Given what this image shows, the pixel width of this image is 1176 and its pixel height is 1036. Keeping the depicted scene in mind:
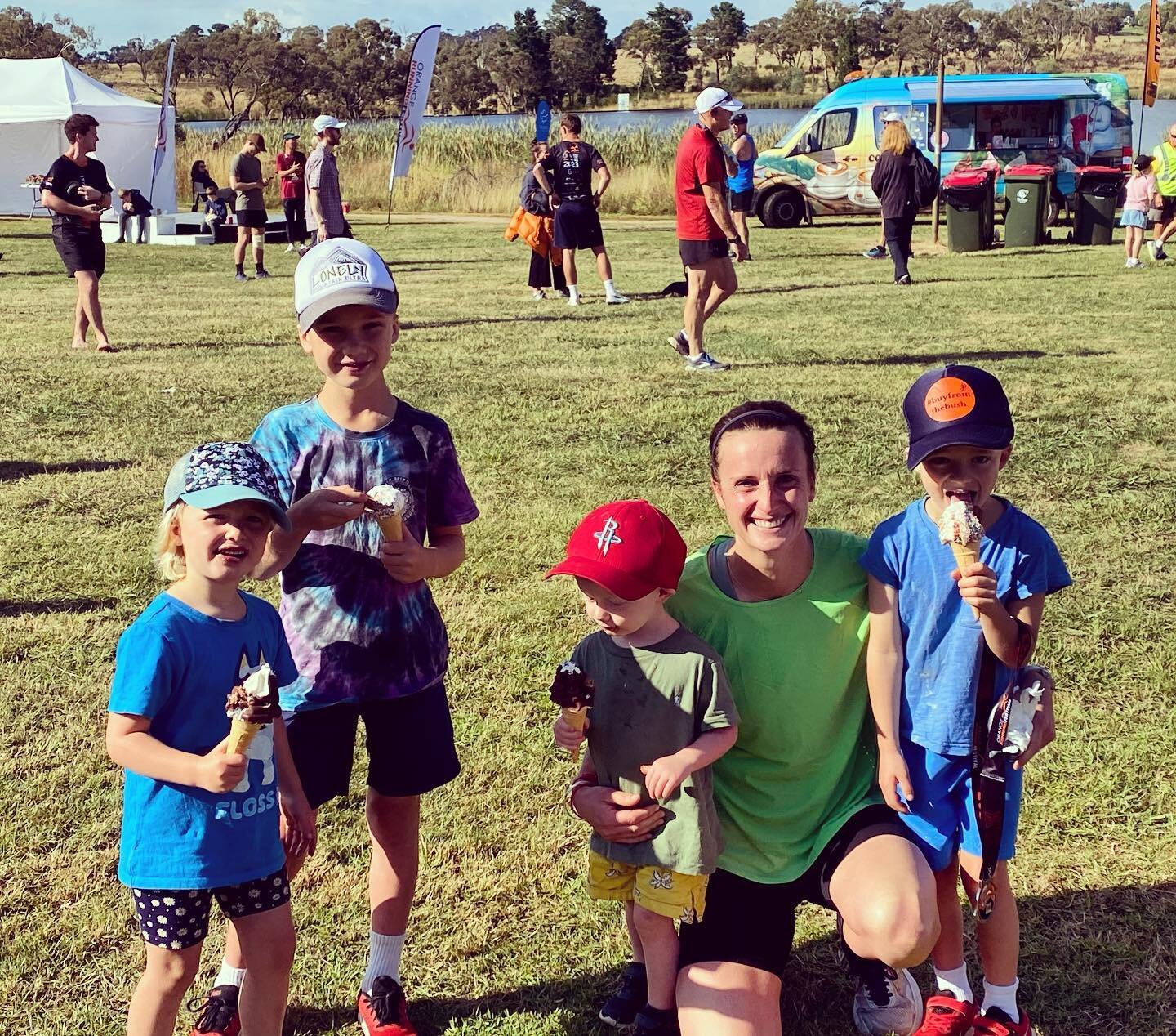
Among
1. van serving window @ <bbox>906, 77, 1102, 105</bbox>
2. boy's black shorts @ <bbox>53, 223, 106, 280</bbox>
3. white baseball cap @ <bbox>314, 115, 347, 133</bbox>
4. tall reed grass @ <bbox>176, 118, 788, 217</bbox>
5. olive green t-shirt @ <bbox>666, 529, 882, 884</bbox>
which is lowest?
olive green t-shirt @ <bbox>666, 529, 882, 884</bbox>

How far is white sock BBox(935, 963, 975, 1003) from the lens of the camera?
2.89 metres

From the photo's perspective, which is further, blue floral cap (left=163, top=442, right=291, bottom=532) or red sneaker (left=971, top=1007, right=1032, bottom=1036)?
red sneaker (left=971, top=1007, right=1032, bottom=1036)

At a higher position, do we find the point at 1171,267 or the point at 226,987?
the point at 1171,267

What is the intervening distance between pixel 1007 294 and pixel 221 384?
28.9 ft

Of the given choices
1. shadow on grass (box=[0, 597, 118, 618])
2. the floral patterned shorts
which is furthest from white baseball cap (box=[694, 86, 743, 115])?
the floral patterned shorts

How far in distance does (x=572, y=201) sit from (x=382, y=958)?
1209 centimetres

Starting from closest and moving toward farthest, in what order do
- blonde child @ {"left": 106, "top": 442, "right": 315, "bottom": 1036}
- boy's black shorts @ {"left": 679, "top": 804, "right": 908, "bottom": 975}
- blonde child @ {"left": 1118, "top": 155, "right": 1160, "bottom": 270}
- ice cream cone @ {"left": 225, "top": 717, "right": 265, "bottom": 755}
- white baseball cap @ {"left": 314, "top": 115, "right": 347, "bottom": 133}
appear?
ice cream cone @ {"left": 225, "top": 717, "right": 265, "bottom": 755}, blonde child @ {"left": 106, "top": 442, "right": 315, "bottom": 1036}, boy's black shorts @ {"left": 679, "top": 804, "right": 908, "bottom": 975}, white baseball cap @ {"left": 314, "top": 115, "right": 347, "bottom": 133}, blonde child @ {"left": 1118, "top": 155, "right": 1160, "bottom": 270}

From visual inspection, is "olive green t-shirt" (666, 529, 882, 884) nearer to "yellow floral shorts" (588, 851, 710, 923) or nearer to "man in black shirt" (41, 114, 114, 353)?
"yellow floral shorts" (588, 851, 710, 923)

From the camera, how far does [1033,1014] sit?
2.94 metres

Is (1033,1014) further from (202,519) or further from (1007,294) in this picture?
(1007,294)

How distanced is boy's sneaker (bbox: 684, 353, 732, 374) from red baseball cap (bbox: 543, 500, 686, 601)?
7.63 meters

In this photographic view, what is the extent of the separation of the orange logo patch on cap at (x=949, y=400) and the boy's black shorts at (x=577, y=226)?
1178 cm

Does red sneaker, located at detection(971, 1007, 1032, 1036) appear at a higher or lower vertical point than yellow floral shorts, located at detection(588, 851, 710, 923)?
lower

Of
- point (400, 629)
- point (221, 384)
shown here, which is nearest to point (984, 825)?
point (400, 629)
